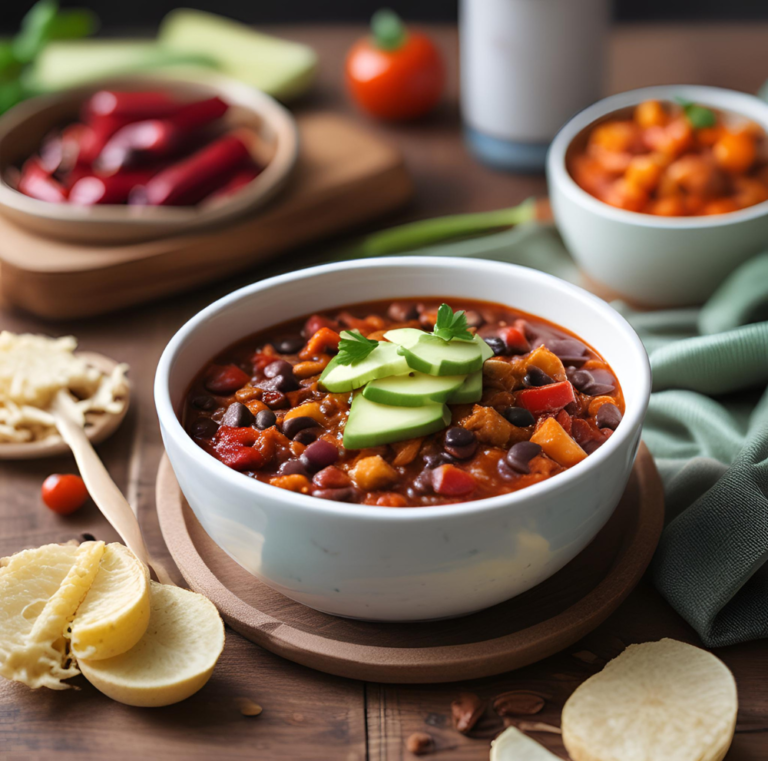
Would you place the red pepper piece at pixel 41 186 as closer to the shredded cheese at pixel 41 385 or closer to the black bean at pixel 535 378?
the shredded cheese at pixel 41 385

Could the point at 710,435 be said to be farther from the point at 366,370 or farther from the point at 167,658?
the point at 167,658

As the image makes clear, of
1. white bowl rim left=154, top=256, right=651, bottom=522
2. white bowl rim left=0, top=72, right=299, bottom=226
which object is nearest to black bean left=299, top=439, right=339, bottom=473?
A: white bowl rim left=154, top=256, right=651, bottom=522

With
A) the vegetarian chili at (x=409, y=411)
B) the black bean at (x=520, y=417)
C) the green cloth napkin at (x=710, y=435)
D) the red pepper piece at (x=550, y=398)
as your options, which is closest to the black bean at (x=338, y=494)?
the vegetarian chili at (x=409, y=411)

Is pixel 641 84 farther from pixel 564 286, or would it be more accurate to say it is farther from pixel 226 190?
pixel 564 286

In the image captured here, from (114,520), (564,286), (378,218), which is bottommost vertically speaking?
(378,218)

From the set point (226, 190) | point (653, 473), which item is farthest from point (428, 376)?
point (226, 190)

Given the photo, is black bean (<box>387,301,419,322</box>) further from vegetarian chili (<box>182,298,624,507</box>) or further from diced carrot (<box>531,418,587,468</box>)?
Answer: diced carrot (<box>531,418,587,468</box>)
